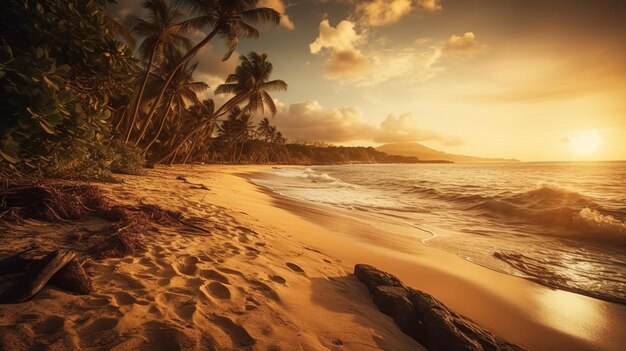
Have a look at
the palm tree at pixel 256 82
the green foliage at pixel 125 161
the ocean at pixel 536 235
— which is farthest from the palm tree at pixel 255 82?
the ocean at pixel 536 235

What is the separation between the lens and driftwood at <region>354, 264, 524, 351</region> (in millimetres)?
2434

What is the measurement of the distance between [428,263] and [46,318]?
202 inches

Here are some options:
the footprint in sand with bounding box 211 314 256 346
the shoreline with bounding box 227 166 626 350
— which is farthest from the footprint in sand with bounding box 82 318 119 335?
the shoreline with bounding box 227 166 626 350

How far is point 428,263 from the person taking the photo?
495cm

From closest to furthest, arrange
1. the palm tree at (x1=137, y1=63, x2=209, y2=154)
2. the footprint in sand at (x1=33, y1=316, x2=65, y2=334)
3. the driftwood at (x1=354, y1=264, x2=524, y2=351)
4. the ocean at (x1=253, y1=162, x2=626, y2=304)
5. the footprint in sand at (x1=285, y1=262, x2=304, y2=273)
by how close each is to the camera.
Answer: the footprint in sand at (x1=33, y1=316, x2=65, y2=334), the driftwood at (x1=354, y1=264, x2=524, y2=351), the footprint in sand at (x1=285, y1=262, x2=304, y2=273), the ocean at (x1=253, y1=162, x2=626, y2=304), the palm tree at (x1=137, y1=63, x2=209, y2=154)

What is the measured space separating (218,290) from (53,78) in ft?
11.8

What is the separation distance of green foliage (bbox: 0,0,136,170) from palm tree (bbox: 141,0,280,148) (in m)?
10.3

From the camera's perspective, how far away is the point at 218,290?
2670 mm

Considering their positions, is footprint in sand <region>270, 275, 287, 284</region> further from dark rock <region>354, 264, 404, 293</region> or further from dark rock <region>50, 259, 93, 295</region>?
dark rock <region>50, 259, 93, 295</region>

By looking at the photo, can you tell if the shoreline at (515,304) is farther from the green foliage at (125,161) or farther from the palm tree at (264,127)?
the palm tree at (264,127)

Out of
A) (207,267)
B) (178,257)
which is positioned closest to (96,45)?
(178,257)

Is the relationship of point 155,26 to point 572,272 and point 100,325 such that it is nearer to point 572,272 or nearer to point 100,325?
point 100,325

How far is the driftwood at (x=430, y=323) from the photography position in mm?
2434

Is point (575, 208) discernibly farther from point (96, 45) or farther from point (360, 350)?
point (96, 45)
